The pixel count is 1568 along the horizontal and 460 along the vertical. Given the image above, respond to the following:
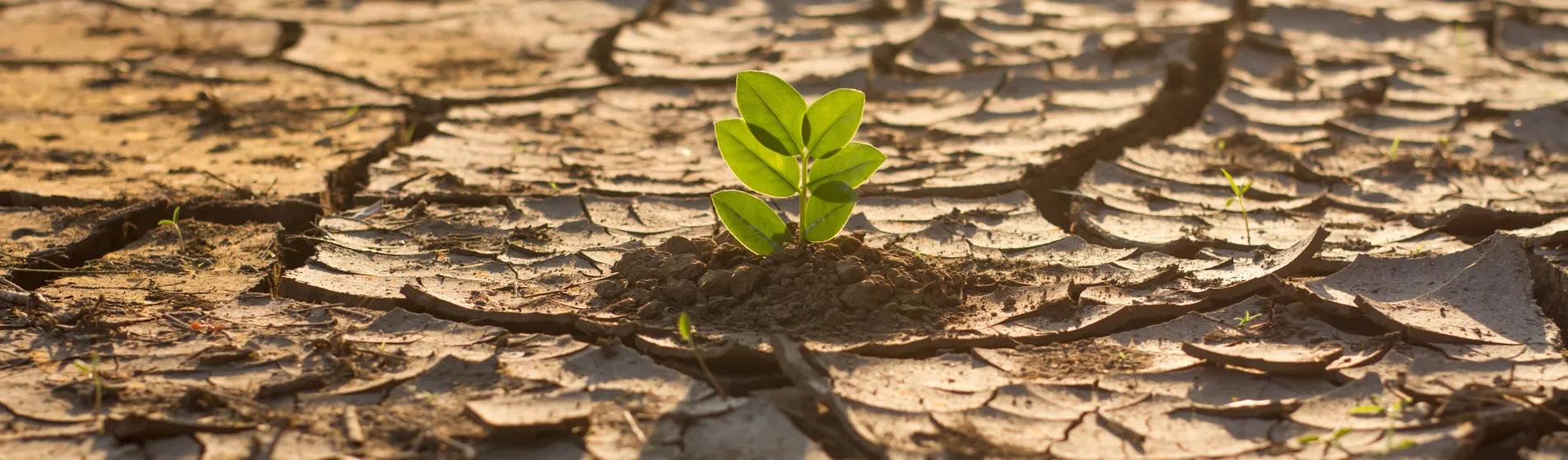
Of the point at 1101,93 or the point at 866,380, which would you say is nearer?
the point at 866,380

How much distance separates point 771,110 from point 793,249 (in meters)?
0.25

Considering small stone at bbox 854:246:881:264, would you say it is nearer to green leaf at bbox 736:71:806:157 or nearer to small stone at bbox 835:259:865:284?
small stone at bbox 835:259:865:284

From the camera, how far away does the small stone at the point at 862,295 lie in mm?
2131

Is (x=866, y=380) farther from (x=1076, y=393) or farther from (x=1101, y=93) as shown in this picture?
(x=1101, y=93)

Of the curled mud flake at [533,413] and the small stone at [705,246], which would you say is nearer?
the curled mud flake at [533,413]

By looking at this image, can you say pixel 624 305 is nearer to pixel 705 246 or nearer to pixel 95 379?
pixel 705 246

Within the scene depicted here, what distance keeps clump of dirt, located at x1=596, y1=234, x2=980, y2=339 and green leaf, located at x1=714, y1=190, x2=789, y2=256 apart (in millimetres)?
29

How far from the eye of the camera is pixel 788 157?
2266 mm

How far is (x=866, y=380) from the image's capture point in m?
1.95

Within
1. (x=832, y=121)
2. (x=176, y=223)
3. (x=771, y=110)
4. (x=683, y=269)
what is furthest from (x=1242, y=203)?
(x=176, y=223)

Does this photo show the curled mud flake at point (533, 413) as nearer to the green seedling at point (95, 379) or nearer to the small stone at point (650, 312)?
the small stone at point (650, 312)

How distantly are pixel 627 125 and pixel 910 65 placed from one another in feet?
3.44

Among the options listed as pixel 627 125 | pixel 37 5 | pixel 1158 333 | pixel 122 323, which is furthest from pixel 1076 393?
pixel 37 5

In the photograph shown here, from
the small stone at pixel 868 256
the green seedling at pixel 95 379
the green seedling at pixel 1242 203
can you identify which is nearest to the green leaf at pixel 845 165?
the small stone at pixel 868 256
